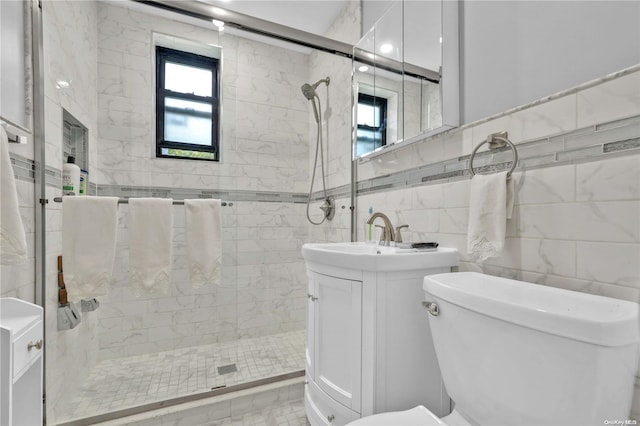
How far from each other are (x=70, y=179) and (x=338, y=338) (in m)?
1.57

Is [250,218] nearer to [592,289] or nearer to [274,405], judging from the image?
[274,405]

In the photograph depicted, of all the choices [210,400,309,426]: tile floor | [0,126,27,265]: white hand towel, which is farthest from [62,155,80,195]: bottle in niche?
[210,400,309,426]: tile floor

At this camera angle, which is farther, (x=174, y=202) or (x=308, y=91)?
(x=308, y=91)

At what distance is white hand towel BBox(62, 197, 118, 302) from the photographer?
4.48 feet

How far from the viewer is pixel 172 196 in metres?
1.72

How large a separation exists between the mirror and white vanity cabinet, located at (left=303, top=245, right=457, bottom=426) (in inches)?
25.8

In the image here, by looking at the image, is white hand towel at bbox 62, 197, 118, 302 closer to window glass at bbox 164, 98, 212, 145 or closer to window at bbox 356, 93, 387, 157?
window glass at bbox 164, 98, 212, 145

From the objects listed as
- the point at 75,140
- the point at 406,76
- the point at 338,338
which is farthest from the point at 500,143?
the point at 75,140

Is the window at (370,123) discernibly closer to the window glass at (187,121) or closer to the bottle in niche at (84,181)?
the window glass at (187,121)

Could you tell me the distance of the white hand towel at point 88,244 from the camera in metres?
1.36

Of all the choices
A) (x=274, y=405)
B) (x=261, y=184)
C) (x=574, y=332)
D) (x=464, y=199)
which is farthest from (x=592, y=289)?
(x=261, y=184)

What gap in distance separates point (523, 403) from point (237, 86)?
2.18 m

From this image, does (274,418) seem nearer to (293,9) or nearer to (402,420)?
(402,420)

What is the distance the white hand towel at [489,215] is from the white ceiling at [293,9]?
194 centimetres
